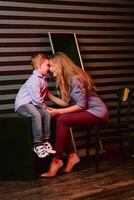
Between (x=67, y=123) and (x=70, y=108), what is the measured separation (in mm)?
198

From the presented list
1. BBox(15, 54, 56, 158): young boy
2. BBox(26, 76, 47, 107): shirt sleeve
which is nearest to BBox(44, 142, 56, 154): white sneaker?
BBox(15, 54, 56, 158): young boy

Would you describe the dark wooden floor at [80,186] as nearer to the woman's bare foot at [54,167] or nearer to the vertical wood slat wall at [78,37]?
the woman's bare foot at [54,167]

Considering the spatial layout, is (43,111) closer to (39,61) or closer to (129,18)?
(39,61)

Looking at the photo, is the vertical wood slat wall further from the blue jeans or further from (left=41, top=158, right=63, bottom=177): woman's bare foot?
(left=41, top=158, right=63, bottom=177): woman's bare foot

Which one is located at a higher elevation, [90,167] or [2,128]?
[2,128]

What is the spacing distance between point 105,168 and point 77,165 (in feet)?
1.33

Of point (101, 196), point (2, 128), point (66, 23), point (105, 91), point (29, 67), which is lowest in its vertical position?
point (101, 196)

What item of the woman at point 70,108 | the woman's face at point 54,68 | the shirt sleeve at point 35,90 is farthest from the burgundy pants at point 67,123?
the woman's face at point 54,68

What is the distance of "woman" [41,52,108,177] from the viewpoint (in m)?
4.46

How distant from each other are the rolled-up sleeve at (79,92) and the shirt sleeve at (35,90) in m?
0.40

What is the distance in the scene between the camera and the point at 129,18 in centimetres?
625

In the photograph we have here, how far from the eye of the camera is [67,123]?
4.48 meters

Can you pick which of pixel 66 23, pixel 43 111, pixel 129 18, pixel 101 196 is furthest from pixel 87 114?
pixel 129 18

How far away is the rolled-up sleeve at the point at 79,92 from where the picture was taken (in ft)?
14.8
